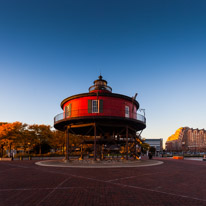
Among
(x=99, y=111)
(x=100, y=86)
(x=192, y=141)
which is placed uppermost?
(x=100, y=86)

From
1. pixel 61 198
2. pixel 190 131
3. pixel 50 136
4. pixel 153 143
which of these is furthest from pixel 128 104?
pixel 153 143

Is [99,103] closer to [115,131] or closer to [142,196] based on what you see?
[115,131]

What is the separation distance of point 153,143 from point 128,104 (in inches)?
6548

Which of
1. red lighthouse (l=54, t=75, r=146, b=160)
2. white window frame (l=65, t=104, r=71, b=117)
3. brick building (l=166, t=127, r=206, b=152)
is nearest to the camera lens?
red lighthouse (l=54, t=75, r=146, b=160)

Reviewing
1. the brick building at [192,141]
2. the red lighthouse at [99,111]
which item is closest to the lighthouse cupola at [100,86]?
the red lighthouse at [99,111]

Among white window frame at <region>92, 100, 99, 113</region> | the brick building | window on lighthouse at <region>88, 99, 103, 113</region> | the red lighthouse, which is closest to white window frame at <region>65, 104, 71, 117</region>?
the red lighthouse

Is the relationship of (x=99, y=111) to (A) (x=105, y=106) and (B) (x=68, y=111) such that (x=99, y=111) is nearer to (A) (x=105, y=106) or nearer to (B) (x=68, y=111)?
(A) (x=105, y=106)

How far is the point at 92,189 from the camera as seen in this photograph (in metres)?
8.35

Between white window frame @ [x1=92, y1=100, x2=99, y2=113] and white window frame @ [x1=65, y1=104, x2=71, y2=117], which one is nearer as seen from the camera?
white window frame @ [x1=92, y1=100, x2=99, y2=113]

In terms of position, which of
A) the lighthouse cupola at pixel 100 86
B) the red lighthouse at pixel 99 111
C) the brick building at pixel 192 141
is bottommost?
the brick building at pixel 192 141

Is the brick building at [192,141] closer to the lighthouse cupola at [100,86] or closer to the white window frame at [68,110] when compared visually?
the lighthouse cupola at [100,86]

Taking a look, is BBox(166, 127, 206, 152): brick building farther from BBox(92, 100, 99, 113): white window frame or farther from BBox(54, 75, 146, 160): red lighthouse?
BBox(92, 100, 99, 113): white window frame

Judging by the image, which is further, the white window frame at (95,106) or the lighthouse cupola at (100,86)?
the lighthouse cupola at (100,86)

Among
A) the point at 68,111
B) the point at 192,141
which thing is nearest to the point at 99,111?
the point at 68,111
